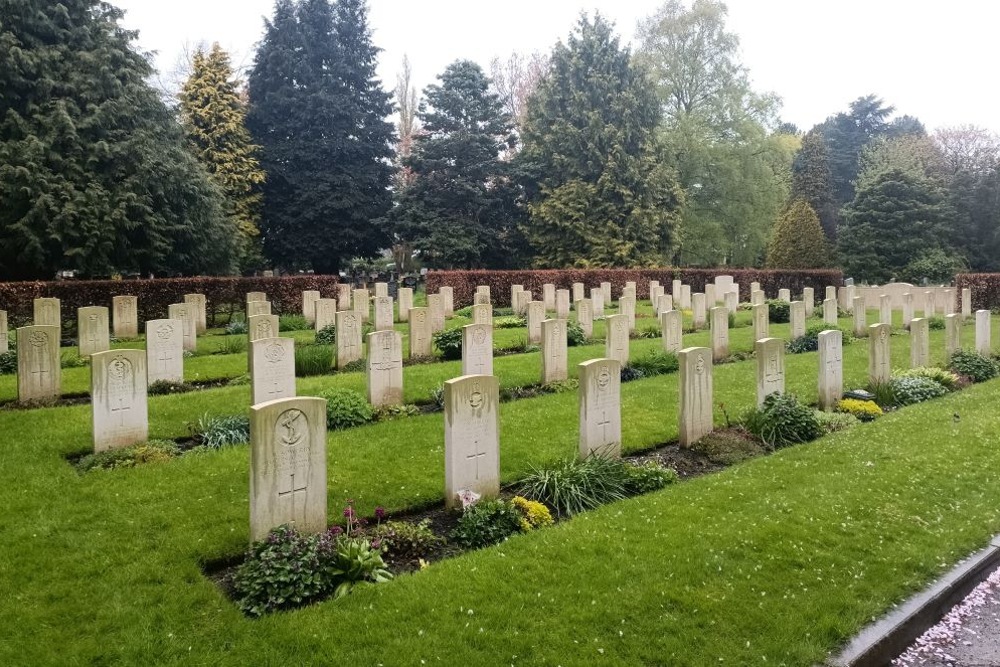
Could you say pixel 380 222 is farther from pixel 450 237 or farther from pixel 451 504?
pixel 451 504

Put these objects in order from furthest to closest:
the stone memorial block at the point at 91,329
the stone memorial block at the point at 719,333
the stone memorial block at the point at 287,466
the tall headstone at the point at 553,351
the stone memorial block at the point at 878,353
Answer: the stone memorial block at the point at 719,333, the stone memorial block at the point at 91,329, the tall headstone at the point at 553,351, the stone memorial block at the point at 878,353, the stone memorial block at the point at 287,466

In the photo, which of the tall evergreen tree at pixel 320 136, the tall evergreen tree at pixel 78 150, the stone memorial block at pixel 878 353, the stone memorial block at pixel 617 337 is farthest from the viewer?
the tall evergreen tree at pixel 320 136

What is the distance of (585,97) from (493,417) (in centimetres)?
3294

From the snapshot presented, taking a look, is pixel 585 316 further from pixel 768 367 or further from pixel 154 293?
pixel 154 293

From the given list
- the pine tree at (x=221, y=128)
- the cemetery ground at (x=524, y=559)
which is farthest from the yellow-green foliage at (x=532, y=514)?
the pine tree at (x=221, y=128)

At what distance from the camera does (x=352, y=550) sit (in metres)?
4.86

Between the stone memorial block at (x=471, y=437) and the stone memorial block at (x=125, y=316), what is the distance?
43.3 ft

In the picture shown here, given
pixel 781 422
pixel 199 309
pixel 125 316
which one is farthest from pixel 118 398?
pixel 199 309

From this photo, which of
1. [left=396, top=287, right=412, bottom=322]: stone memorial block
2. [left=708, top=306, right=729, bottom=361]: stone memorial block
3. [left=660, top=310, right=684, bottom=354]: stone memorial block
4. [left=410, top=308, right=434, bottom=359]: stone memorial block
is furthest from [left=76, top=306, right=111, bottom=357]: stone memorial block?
[left=708, top=306, right=729, bottom=361]: stone memorial block

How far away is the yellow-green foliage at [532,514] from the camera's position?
19.1 feet

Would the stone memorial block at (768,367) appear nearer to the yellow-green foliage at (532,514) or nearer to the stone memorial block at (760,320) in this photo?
the yellow-green foliage at (532,514)

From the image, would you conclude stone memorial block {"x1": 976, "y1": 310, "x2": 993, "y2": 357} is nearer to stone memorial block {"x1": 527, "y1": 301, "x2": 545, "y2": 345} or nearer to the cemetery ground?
the cemetery ground

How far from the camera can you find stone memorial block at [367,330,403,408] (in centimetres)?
967

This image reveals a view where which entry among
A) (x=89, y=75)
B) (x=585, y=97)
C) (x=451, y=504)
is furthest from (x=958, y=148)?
(x=451, y=504)
